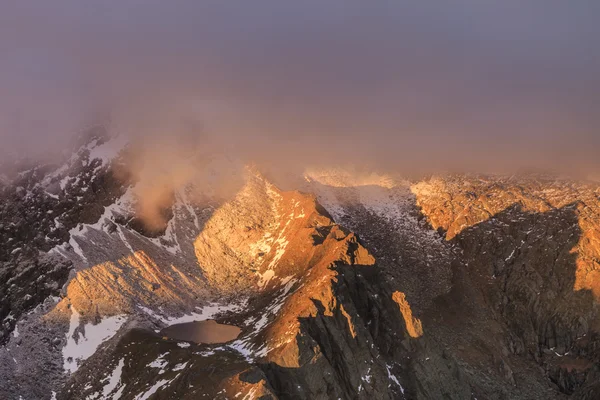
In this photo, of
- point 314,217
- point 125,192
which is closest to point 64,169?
point 125,192

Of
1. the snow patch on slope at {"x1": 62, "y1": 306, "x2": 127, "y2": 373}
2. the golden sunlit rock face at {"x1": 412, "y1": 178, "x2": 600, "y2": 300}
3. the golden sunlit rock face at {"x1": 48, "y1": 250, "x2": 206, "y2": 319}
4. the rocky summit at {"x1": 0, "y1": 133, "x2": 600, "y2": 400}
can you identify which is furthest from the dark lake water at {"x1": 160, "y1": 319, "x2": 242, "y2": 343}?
the golden sunlit rock face at {"x1": 412, "y1": 178, "x2": 600, "y2": 300}

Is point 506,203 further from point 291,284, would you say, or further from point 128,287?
point 128,287

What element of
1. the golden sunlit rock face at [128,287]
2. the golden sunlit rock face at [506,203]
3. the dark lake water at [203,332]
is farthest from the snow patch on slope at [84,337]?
the golden sunlit rock face at [506,203]

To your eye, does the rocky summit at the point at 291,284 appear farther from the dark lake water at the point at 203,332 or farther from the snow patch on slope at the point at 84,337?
the dark lake water at the point at 203,332

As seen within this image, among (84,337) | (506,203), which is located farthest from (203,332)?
(506,203)

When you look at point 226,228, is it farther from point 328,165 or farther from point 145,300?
point 328,165

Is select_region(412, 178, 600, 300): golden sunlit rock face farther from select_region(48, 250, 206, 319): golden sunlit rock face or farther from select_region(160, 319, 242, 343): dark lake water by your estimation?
select_region(160, 319, 242, 343): dark lake water

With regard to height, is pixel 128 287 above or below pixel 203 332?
above
